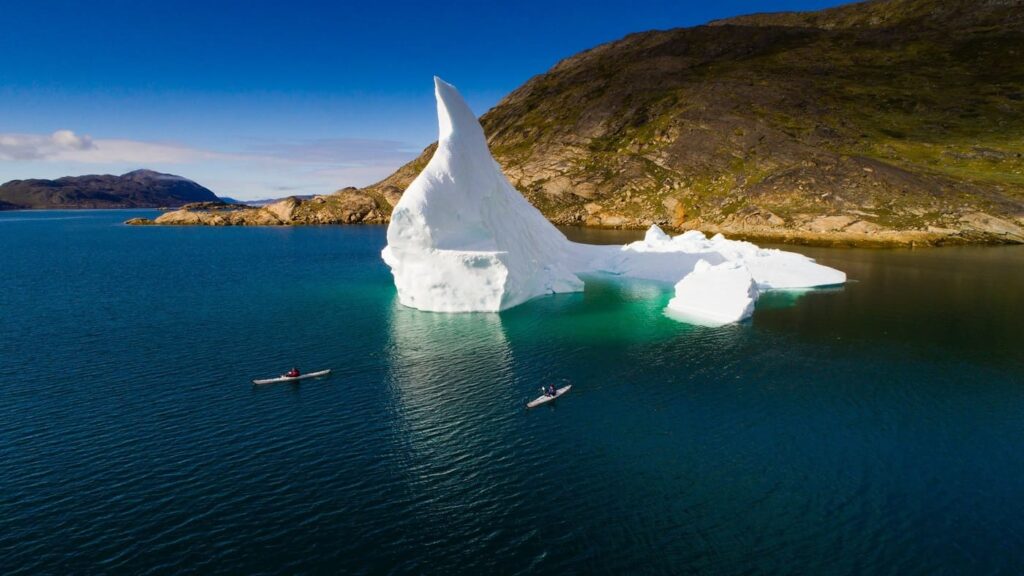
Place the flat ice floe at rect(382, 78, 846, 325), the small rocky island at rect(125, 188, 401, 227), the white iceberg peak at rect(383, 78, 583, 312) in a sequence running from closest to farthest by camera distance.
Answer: the flat ice floe at rect(382, 78, 846, 325), the white iceberg peak at rect(383, 78, 583, 312), the small rocky island at rect(125, 188, 401, 227)

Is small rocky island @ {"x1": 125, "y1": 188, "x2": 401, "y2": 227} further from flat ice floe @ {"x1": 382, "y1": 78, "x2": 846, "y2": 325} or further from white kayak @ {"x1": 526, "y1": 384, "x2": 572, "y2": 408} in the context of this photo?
white kayak @ {"x1": 526, "y1": 384, "x2": 572, "y2": 408}

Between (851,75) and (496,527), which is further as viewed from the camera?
(851,75)

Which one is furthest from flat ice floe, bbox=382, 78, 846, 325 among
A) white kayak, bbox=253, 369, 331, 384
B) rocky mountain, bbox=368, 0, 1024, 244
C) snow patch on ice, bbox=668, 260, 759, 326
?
rocky mountain, bbox=368, 0, 1024, 244

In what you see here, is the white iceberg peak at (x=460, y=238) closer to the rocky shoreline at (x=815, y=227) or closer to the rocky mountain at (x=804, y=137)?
the rocky shoreline at (x=815, y=227)

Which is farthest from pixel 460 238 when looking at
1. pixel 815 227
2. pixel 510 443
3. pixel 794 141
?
pixel 794 141

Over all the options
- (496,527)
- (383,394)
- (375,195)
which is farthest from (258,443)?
(375,195)

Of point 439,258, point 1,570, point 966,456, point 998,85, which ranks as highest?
point 998,85

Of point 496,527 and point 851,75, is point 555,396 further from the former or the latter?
point 851,75
